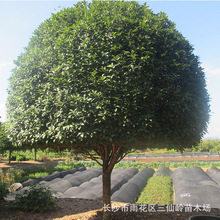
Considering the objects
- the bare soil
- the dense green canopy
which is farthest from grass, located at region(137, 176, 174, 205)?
the dense green canopy

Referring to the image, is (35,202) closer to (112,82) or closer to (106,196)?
(106,196)

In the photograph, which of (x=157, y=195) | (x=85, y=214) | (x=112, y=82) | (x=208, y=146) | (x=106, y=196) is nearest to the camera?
(x=112, y=82)

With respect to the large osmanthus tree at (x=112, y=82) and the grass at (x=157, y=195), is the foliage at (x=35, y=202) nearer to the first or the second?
the large osmanthus tree at (x=112, y=82)

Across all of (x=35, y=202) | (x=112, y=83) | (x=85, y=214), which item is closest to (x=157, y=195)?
(x=85, y=214)

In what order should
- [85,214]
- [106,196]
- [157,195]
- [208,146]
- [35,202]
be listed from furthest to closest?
[208,146] < [157,195] < [35,202] < [85,214] < [106,196]

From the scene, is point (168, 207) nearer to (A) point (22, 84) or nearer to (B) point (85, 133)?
(B) point (85, 133)

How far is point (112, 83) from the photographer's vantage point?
4.62 meters

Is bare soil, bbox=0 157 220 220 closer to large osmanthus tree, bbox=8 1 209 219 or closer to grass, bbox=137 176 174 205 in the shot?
large osmanthus tree, bbox=8 1 209 219

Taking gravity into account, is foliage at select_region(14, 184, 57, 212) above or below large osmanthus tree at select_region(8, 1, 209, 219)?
below

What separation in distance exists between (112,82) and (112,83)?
0.03 m

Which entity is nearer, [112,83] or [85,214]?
[112,83]

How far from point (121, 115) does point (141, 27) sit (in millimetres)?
2337

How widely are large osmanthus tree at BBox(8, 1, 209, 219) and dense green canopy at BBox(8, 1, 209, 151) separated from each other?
0.02 m

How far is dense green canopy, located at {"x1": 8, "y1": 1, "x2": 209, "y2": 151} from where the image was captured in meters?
4.64
